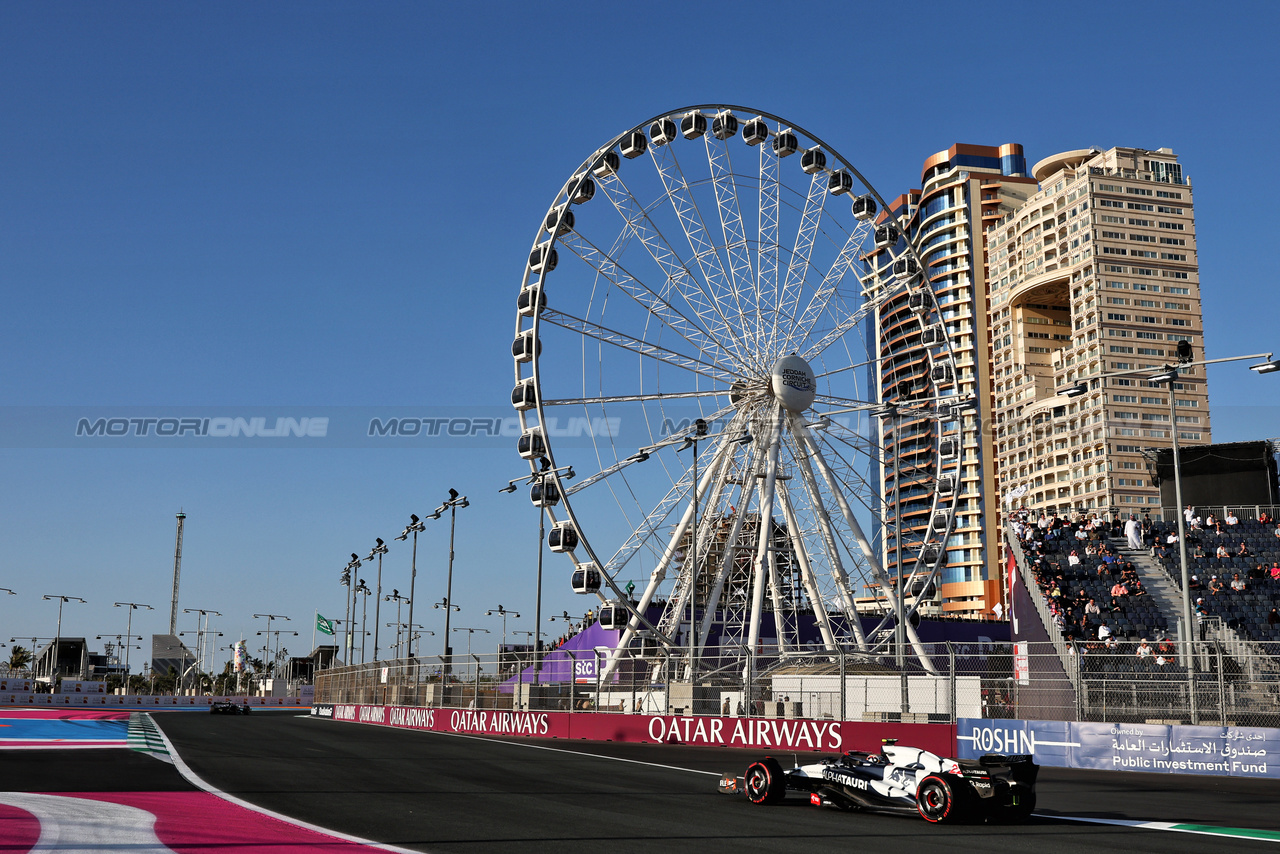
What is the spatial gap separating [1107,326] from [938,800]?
10993 centimetres

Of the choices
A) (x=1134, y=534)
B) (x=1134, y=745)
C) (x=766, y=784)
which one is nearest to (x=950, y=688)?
(x=1134, y=745)

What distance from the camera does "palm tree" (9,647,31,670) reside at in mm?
171050

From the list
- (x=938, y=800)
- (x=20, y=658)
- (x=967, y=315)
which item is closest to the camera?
(x=938, y=800)

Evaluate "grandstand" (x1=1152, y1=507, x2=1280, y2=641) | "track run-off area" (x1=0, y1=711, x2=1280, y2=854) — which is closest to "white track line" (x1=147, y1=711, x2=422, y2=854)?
"track run-off area" (x1=0, y1=711, x2=1280, y2=854)

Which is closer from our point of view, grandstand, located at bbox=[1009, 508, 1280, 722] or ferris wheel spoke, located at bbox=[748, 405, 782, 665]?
grandstand, located at bbox=[1009, 508, 1280, 722]

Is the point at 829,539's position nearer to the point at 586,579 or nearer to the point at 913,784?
the point at 586,579

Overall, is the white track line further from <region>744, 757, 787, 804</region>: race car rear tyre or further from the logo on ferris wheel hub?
the logo on ferris wheel hub

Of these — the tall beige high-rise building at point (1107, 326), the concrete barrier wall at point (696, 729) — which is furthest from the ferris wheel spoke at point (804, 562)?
the tall beige high-rise building at point (1107, 326)

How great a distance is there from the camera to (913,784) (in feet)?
42.4

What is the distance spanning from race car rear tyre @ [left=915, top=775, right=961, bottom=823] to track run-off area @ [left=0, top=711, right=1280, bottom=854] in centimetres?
21

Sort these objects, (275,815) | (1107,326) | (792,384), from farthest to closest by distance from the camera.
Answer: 1. (1107,326)
2. (792,384)
3. (275,815)

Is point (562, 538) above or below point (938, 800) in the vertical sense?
above

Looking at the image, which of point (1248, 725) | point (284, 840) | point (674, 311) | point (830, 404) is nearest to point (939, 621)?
point (830, 404)

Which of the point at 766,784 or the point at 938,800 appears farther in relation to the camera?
the point at 766,784
